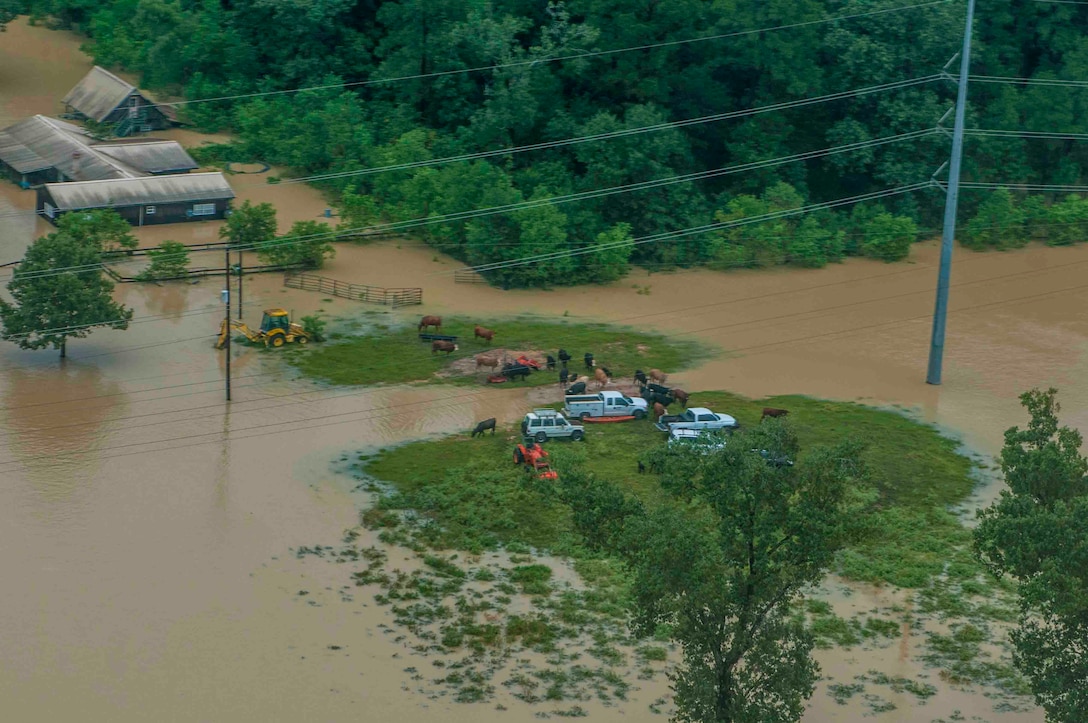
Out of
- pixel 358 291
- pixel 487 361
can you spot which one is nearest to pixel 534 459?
pixel 487 361

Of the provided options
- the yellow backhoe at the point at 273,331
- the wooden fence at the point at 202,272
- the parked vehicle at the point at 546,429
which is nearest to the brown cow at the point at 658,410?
the parked vehicle at the point at 546,429

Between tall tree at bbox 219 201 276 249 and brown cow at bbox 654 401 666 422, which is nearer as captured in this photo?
brown cow at bbox 654 401 666 422

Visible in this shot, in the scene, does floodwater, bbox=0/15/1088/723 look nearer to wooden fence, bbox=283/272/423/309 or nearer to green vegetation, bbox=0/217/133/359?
wooden fence, bbox=283/272/423/309

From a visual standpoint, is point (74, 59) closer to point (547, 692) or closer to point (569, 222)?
point (569, 222)

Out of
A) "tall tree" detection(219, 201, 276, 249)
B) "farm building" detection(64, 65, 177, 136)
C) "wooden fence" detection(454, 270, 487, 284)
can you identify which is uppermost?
"farm building" detection(64, 65, 177, 136)

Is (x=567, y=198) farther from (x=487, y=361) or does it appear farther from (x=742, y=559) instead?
(x=742, y=559)

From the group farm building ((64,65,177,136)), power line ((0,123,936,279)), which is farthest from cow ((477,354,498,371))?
farm building ((64,65,177,136))

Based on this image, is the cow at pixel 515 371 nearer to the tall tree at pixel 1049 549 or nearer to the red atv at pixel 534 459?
the red atv at pixel 534 459

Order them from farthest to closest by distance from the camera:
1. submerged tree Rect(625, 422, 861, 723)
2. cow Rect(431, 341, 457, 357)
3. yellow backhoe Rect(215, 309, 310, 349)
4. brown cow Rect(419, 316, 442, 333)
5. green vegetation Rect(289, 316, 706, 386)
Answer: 1. brown cow Rect(419, 316, 442, 333)
2. yellow backhoe Rect(215, 309, 310, 349)
3. cow Rect(431, 341, 457, 357)
4. green vegetation Rect(289, 316, 706, 386)
5. submerged tree Rect(625, 422, 861, 723)
